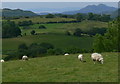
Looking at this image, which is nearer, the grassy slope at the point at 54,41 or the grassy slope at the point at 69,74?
the grassy slope at the point at 69,74

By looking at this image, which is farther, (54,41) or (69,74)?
(54,41)

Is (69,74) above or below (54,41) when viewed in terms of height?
above

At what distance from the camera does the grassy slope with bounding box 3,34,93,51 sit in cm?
10162

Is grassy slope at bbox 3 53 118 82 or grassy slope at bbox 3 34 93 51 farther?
grassy slope at bbox 3 34 93 51

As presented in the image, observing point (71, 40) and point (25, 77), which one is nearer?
point (25, 77)

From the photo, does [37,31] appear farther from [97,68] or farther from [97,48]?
[97,68]

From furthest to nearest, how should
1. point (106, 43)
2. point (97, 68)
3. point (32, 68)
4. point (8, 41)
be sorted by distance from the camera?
point (8, 41) → point (106, 43) → point (32, 68) → point (97, 68)

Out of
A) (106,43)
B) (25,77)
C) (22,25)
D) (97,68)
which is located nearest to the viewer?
(25,77)

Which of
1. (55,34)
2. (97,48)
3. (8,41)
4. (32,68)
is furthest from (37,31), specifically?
(32,68)

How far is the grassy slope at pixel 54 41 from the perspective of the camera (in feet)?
333

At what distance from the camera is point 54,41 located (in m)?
109

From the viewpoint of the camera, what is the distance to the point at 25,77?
1694 centimetres

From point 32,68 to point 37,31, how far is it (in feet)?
369

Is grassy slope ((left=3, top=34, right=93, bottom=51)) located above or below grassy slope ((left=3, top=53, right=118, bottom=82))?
below
